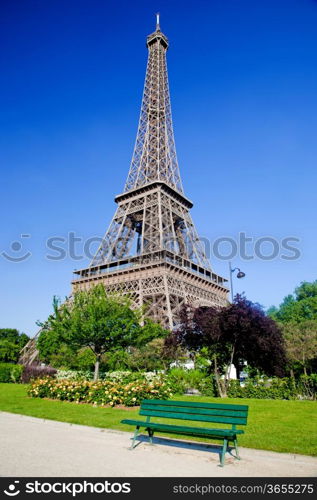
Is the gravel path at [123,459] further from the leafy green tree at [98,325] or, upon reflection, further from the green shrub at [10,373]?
the green shrub at [10,373]

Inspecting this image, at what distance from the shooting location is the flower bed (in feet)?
42.8

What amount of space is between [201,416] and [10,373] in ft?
92.5

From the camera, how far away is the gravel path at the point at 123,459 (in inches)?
203

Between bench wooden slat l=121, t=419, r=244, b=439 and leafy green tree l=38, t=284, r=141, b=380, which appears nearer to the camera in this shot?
bench wooden slat l=121, t=419, r=244, b=439

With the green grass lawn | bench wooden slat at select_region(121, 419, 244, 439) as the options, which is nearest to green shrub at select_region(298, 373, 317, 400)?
the green grass lawn

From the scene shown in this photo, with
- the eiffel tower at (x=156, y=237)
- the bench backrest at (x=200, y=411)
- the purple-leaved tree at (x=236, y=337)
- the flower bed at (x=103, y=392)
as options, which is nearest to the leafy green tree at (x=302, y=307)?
the eiffel tower at (x=156, y=237)

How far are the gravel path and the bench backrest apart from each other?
0.61m

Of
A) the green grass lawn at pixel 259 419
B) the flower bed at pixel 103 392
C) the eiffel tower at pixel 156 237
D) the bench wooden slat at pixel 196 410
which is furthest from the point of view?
the eiffel tower at pixel 156 237

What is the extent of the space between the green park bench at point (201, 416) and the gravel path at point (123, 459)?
31 centimetres

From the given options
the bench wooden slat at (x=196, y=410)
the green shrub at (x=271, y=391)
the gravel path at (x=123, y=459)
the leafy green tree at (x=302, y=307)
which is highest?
the leafy green tree at (x=302, y=307)

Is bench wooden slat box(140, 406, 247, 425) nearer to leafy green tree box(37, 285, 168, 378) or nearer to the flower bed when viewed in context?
the flower bed

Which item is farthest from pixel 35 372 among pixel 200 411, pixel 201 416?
pixel 200 411

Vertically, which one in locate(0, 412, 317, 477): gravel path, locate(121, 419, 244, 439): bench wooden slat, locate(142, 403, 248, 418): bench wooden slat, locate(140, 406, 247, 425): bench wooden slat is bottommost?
locate(0, 412, 317, 477): gravel path
